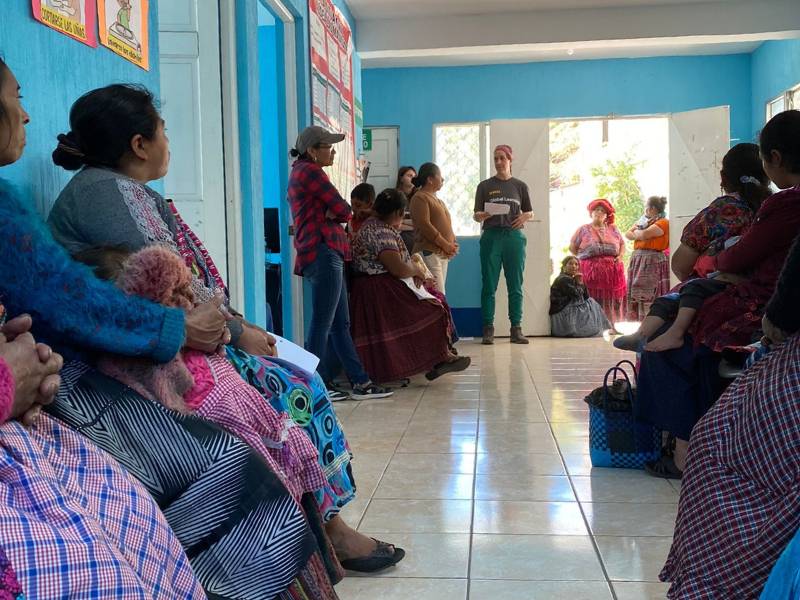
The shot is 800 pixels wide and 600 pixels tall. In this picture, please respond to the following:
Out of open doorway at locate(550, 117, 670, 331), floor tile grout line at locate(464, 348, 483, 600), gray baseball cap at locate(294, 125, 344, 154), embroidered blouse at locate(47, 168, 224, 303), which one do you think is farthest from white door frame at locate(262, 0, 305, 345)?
open doorway at locate(550, 117, 670, 331)

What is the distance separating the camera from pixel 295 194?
14.6 ft

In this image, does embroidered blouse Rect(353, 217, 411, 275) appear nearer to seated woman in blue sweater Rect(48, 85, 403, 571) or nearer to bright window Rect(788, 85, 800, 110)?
seated woman in blue sweater Rect(48, 85, 403, 571)

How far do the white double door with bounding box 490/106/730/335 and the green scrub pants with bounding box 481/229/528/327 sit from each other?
426mm

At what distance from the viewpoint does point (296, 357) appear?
219 cm

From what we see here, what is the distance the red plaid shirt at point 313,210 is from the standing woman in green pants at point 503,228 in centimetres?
310

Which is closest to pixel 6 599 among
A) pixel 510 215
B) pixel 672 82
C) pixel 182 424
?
pixel 182 424

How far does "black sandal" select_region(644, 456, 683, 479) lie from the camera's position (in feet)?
9.98

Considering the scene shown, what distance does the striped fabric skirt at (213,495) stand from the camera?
1.34 m

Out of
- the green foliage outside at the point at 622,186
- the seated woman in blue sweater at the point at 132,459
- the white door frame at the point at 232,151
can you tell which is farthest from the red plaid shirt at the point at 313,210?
the green foliage outside at the point at 622,186

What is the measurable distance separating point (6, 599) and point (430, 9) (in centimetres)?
678

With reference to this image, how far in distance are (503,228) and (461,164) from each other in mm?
1782

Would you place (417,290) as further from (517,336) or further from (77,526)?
(77,526)

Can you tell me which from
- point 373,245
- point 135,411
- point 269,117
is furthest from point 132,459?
point 269,117

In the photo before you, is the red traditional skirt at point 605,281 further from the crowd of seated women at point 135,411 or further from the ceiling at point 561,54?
the crowd of seated women at point 135,411
